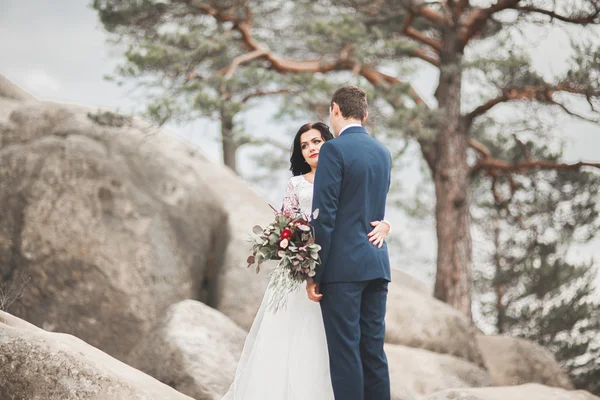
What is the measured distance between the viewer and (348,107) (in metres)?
4.44

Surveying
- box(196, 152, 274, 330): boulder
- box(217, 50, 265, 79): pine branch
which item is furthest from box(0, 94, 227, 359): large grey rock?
box(217, 50, 265, 79): pine branch

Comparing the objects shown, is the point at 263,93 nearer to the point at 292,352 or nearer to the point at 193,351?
the point at 193,351

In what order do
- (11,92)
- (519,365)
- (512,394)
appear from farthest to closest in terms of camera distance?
(11,92) < (519,365) < (512,394)

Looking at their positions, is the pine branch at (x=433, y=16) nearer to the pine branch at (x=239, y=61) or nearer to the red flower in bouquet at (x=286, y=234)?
the pine branch at (x=239, y=61)

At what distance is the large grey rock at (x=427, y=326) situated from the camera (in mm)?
9922

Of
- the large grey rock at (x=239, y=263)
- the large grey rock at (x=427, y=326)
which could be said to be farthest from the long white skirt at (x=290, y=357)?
the large grey rock at (x=427, y=326)

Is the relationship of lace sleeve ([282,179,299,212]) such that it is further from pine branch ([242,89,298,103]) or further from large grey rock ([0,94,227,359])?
pine branch ([242,89,298,103])

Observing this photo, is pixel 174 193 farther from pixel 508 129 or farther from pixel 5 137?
pixel 508 129

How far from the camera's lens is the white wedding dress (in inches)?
180

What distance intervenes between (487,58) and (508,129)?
1.85m

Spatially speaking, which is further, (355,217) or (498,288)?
(498,288)

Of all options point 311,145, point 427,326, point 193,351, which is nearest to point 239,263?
point 427,326

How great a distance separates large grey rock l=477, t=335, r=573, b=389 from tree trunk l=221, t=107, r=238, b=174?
539 cm

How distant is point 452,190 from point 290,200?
7.77 metres
